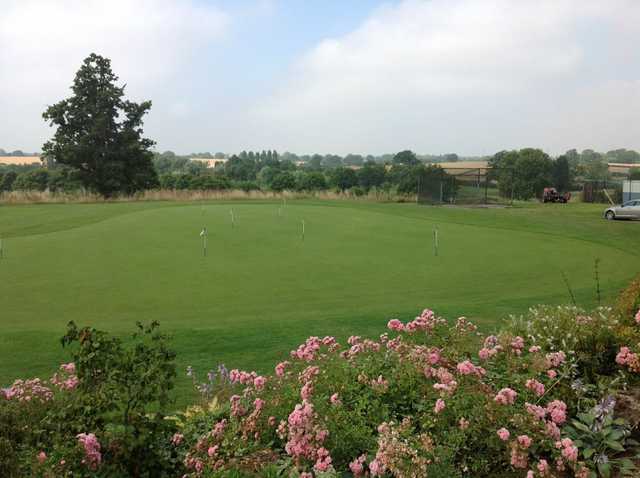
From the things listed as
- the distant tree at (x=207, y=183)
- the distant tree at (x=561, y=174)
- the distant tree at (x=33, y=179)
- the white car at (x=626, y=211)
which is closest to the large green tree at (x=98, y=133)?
the distant tree at (x=207, y=183)

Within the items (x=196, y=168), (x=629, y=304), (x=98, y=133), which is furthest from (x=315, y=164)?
(x=629, y=304)

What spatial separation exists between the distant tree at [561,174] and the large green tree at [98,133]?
44638 millimetres

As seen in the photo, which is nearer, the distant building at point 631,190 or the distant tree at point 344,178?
the distant building at point 631,190

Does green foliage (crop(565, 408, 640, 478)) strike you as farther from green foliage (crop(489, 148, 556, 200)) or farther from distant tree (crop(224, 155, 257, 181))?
distant tree (crop(224, 155, 257, 181))

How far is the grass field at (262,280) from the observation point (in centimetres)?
661

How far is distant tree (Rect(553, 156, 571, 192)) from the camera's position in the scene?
2421 inches

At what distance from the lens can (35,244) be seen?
43.4ft

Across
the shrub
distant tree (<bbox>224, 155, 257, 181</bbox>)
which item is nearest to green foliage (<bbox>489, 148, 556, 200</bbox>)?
distant tree (<bbox>224, 155, 257, 181</bbox>)

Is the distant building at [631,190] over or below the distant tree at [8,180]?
below

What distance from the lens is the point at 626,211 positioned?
86.4 feet

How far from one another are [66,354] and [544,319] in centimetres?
494

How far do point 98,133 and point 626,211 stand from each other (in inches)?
1344

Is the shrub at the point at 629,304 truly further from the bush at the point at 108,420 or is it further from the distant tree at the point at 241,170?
the distant tree at the point at 241,170

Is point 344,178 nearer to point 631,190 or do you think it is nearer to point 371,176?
point 371,176
